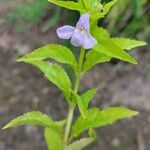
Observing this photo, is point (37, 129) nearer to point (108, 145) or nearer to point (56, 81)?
point (108, 145)

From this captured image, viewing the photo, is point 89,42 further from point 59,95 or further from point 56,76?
point 59,95

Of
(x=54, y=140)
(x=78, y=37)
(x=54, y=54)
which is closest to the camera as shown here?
(x=78, y=37)

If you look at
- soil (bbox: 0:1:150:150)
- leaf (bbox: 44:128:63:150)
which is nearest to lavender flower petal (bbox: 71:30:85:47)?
leaf (bbox: 44:128:63:150)

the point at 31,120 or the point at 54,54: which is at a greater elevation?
the point at 54,54

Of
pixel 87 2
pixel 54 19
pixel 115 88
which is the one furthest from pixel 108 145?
pixel 87 2

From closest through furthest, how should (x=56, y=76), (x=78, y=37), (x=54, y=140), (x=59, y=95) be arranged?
(x=78, y=37) → (x=56, y=76) → (x=54, y=140) → (x=59, y=95)

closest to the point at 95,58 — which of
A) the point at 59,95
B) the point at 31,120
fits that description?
the point at 31,120

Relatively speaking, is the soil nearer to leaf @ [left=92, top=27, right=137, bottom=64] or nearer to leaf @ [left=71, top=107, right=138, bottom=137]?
leaf @ [left=71, top=107, right=138, bottom=137]
